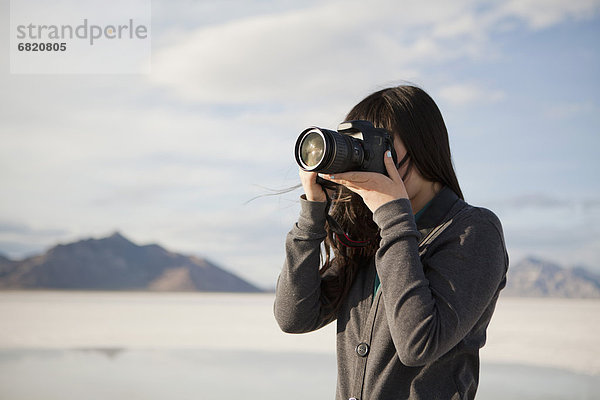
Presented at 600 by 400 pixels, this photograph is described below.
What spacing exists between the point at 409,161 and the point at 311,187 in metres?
0.20

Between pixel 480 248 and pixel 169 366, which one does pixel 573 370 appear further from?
pixel 480 248

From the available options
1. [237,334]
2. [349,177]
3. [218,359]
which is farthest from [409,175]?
[237,334]

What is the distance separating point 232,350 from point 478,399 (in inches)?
86.6

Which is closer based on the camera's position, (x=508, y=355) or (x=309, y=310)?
(x=309, y=310)

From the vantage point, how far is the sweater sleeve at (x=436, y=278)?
3.18 ft

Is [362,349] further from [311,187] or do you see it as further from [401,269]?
[311,187]

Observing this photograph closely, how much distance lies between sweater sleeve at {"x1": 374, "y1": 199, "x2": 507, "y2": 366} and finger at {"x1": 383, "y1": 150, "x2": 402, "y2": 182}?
6 centimetres

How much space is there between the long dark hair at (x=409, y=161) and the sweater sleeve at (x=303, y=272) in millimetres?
55

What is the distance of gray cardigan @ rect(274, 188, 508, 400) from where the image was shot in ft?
3.22

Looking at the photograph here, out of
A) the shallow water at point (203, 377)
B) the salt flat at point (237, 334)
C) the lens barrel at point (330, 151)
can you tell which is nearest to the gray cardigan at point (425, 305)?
the lens barrel at point (330, 151)

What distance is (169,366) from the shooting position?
4273 mm

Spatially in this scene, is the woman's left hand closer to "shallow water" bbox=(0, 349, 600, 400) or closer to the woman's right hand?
the woman's right hand

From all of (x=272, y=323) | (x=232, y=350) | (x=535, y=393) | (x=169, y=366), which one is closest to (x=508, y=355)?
(x=535, y=393)

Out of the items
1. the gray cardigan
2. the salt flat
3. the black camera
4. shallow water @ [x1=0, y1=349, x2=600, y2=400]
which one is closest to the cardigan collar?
the gray cardigan
